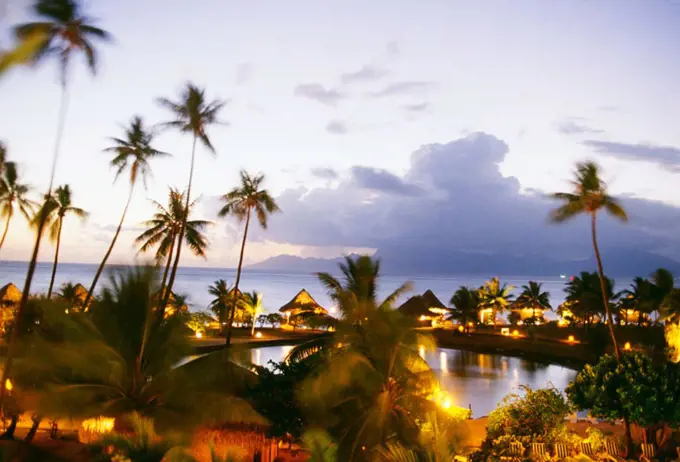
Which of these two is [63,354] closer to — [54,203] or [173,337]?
[173,337]

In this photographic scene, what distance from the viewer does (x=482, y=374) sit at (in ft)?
99.0

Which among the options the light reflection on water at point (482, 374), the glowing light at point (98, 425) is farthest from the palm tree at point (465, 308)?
the glowing light at point (98, 425)

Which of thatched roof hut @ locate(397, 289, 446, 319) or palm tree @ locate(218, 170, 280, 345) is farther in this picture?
thatched roof hut @ locate(397, 289, 446, 319)

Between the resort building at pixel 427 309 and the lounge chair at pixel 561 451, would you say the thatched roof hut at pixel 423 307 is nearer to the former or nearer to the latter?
the resort building at pixel 427 309

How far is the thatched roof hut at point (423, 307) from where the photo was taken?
44.3m

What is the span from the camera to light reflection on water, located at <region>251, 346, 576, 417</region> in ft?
80.4

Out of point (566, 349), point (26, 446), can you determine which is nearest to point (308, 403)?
point (26, 446)

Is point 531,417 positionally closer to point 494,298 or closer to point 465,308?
point 465,308

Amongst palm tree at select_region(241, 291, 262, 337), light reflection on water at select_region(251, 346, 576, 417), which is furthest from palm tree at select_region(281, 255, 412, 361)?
palm tree at select_region(241, 291, 262, 337)

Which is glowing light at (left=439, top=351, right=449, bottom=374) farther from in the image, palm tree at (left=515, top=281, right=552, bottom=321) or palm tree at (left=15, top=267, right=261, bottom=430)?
palm tree at (left=15, top=267, right=261, bottom=430)

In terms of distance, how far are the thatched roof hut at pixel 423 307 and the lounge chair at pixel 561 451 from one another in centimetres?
2726

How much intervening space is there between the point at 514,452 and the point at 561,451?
4.11ft

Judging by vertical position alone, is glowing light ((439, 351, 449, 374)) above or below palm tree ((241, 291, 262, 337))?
below

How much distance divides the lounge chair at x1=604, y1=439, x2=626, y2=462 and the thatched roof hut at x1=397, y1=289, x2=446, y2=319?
86.0 feet
